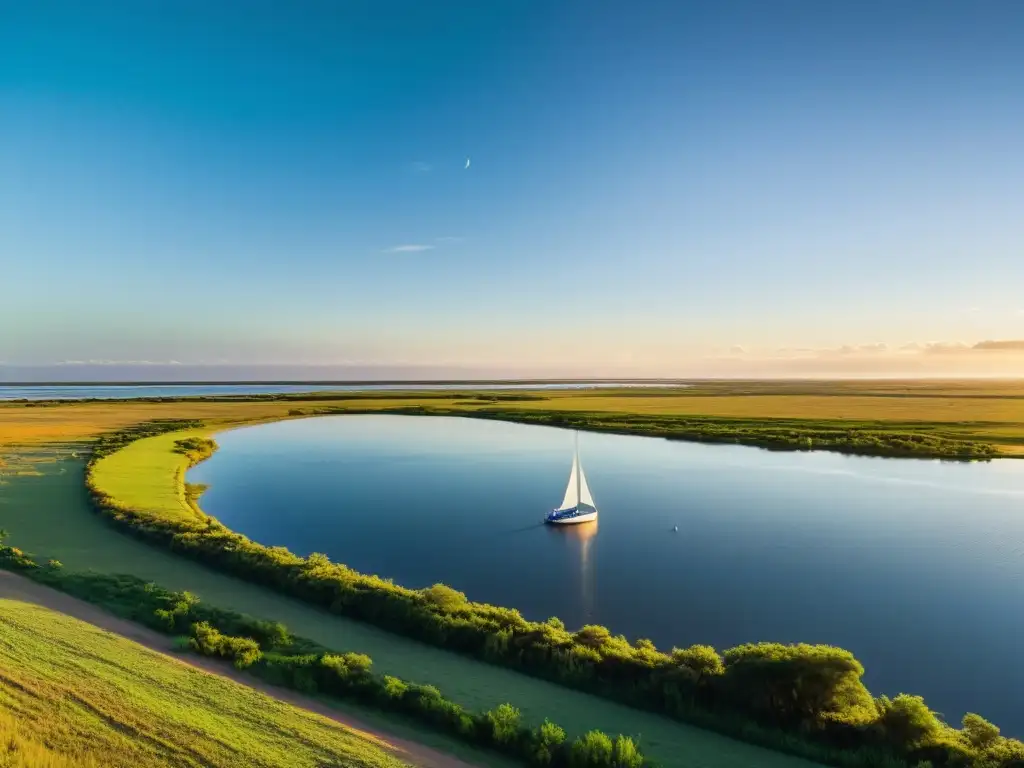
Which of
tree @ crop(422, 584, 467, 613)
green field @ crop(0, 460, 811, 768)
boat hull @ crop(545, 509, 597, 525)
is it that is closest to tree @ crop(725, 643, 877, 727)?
green field @ crop(0, 460, 811, 768)

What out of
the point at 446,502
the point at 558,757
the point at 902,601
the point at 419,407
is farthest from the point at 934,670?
the point at 419,407

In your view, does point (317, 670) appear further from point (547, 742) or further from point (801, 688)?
point (801, 688)

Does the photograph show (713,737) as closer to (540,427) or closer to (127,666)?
(127,666)

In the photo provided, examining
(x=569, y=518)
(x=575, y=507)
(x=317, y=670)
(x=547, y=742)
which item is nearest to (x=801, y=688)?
(x=547, y=742)

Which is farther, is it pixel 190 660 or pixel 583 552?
pixel 583 552

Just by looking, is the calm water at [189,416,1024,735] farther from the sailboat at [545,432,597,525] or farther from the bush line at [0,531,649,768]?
the bush line at [0,531,649,768]
